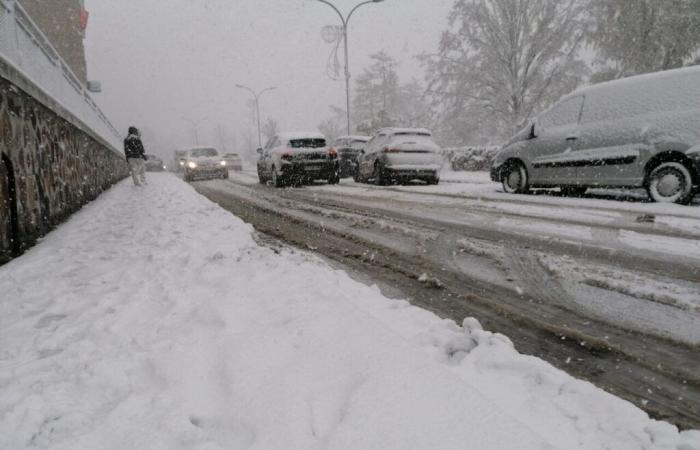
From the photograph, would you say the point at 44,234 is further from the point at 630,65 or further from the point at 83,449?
the point at 630,65

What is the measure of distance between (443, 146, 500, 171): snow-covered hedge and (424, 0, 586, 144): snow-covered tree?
4.17 meters

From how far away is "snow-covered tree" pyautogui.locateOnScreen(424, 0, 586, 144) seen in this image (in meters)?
20.4

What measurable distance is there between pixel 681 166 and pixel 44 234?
29.6ft

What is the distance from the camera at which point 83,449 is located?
1361 millimetres

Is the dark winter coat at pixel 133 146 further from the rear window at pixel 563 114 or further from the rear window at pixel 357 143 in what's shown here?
the rear window at pixel 563 114

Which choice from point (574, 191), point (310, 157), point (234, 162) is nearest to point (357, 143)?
point (310, 157)

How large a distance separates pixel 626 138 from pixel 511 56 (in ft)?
53.3

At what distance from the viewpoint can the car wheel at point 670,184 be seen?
21.1 feet

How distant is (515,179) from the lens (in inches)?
366

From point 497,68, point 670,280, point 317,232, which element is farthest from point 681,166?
point 497,68

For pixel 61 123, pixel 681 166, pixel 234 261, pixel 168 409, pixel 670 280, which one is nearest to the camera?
pixel 168 409

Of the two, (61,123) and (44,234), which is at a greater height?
(61,123)

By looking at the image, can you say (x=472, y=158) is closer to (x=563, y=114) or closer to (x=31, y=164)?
(x=563, y=114)

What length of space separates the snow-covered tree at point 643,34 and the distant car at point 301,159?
1513 centimetres
